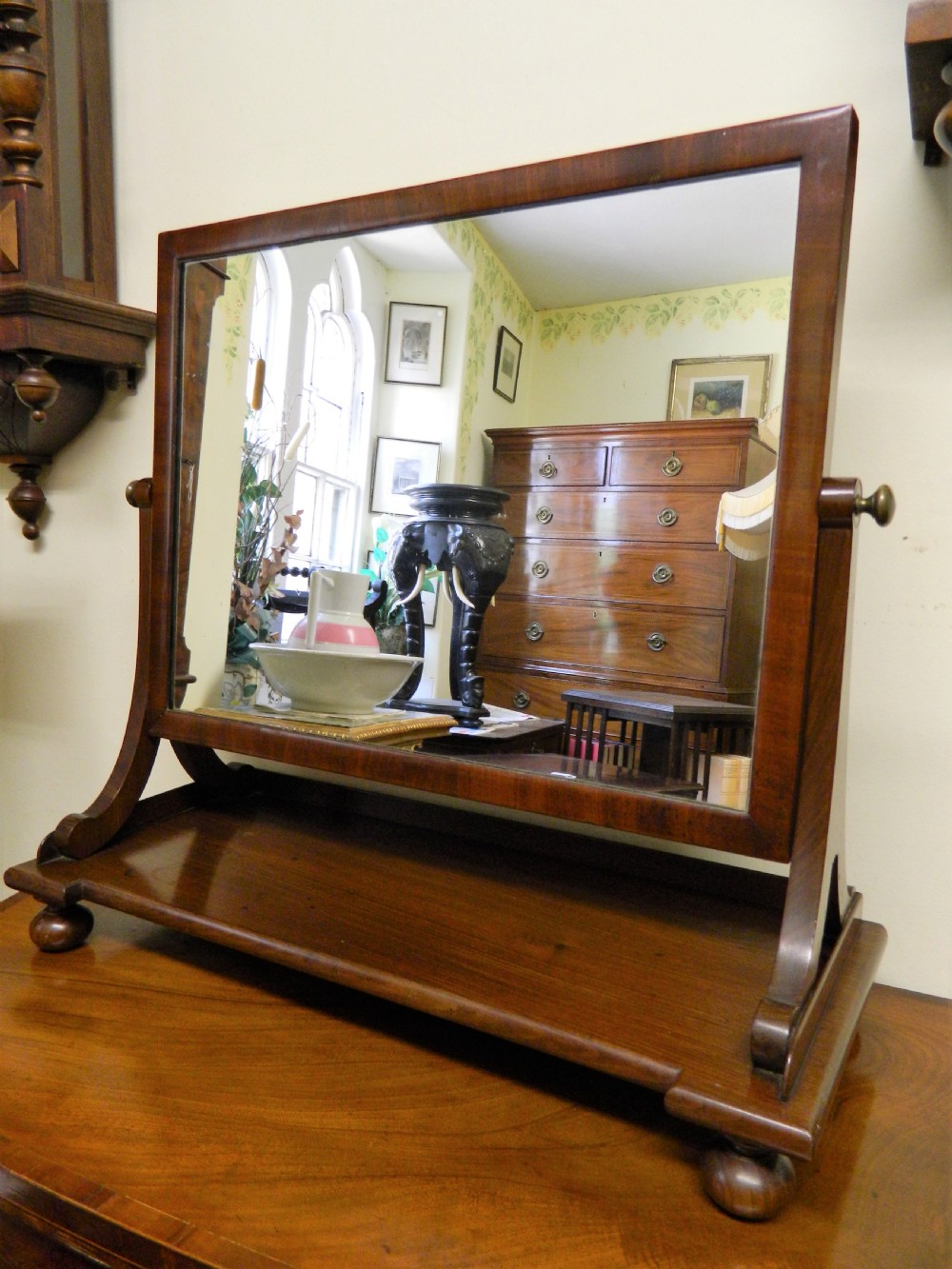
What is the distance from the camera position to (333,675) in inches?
34.9

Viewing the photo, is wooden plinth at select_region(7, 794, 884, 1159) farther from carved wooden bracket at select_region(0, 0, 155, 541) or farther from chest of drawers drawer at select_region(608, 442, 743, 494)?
carved wooden bracket at select_region(0, 0, 155, 541)

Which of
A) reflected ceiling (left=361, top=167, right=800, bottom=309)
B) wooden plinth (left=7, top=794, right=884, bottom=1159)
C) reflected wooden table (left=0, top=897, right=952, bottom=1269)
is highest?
reflected ceiling (left=361, top=167, right=800, bottom=309)

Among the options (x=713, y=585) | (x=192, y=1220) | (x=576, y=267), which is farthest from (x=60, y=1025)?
(x=576, y=267)

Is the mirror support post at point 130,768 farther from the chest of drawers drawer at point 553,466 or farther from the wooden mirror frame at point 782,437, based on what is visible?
the chest of drawers drawer at point 553,466

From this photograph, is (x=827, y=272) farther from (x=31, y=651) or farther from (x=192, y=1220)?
(x=31, y=651)

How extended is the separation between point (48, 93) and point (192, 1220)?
1.17 meters

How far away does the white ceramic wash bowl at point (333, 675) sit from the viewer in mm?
860

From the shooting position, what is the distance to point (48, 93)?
1048 millimetres

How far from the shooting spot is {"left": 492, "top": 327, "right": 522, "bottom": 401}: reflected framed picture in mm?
818

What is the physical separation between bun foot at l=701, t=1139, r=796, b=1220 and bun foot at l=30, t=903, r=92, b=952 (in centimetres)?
57

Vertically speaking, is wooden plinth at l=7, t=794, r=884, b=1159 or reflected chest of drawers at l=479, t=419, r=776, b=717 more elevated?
reflected chest of drawers at l=479, t=419, r=776, b=717

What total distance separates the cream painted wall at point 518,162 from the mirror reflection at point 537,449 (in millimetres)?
172

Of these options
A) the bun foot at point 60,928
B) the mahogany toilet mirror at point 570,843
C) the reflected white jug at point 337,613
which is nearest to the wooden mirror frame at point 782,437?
the mahogany toilet mirror at point 570,843

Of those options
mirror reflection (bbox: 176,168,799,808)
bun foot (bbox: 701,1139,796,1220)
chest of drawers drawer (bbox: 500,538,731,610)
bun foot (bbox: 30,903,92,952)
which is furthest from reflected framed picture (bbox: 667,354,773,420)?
bun foot (bbox: 30,903,92,952)
